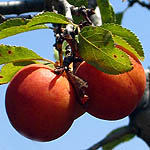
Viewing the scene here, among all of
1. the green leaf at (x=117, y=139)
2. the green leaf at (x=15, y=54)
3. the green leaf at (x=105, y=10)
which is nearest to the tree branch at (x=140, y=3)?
the green leaf at (x=117, y=139)

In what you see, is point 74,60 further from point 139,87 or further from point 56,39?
point 139,87

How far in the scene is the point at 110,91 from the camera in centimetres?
129

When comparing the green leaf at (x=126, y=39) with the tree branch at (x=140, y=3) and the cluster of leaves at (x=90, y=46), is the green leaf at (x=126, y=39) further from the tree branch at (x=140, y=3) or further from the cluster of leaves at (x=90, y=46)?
the tree branch at (x=140, y=3)

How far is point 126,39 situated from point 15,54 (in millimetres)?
372

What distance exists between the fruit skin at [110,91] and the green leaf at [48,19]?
157mm

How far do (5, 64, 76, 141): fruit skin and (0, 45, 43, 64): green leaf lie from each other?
10cm

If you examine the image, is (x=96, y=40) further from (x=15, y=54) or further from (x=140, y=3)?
(x=140, y=3)

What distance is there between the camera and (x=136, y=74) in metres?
1.35

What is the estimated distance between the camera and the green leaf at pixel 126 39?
135cm

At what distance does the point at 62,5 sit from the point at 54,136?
0.47 m

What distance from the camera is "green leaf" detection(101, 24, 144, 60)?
1346mm

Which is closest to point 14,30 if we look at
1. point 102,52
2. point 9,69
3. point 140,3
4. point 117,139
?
point 9,69

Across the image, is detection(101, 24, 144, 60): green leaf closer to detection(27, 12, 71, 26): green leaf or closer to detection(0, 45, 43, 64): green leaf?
detection(27, 12, 71, 26): green leaf

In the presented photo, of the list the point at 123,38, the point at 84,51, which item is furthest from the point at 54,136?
the point at 123,38
